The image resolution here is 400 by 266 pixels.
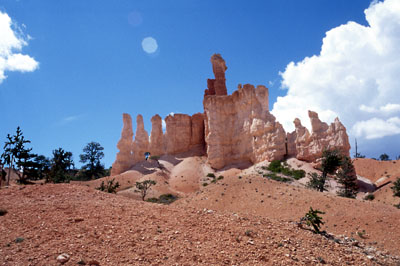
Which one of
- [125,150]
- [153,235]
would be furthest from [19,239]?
[125,150]

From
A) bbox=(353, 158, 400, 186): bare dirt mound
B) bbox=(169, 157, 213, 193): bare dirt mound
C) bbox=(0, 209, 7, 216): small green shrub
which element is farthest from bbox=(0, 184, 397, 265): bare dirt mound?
bbox=(353, 158, 400, 186): bare dirt mound

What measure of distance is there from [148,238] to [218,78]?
5619cm

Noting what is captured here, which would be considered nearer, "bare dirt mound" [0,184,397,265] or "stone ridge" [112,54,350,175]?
"bare dirt mound" [0,184,397,265]

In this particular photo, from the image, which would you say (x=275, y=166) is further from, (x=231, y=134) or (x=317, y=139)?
(x=231, y=134)

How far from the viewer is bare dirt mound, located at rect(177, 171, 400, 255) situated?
13.3 metres

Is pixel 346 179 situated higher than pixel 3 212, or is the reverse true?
pixel 3 212

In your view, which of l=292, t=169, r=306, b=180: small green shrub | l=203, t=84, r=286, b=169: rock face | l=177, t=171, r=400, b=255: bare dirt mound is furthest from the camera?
l=203, t=84, r=286, b=169: rock face

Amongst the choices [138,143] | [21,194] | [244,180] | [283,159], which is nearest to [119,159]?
[138,143]

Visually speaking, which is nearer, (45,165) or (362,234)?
(362,234)

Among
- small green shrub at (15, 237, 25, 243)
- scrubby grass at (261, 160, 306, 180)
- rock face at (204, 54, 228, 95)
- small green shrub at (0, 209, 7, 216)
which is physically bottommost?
small green shrub at (15, 237, 25, 243)

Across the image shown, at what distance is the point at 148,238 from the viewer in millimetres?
7523

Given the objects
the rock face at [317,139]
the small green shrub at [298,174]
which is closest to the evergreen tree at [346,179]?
the rock face at [317,139]

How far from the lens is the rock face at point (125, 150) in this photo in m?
53.1

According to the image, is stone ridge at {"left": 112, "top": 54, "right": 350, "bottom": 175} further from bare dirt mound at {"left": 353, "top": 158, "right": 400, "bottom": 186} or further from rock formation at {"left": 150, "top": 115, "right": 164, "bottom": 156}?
bare dirt mound at {"left": 353, "top": 158, "right": 400, "bottom": 186}
